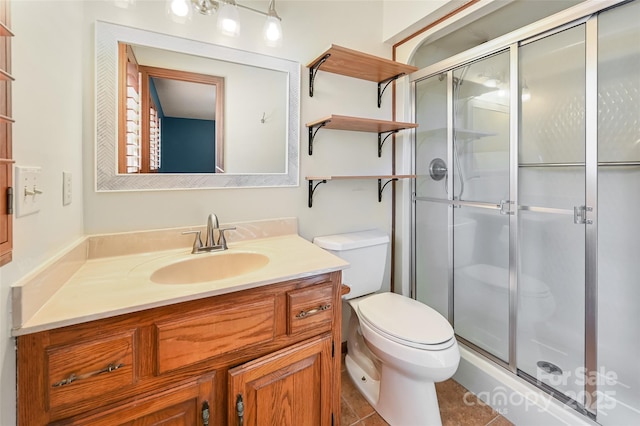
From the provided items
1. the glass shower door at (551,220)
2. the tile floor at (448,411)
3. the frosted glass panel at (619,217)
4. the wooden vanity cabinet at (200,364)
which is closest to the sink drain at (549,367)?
the glass shower door at (551,220)

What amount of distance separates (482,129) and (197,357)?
1.83m

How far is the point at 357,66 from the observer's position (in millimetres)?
1655

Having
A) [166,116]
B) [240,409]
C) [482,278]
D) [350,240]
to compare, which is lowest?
[240,409]

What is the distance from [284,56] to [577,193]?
163cm

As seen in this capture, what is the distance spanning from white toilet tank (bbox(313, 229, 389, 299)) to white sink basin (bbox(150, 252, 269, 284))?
44cm

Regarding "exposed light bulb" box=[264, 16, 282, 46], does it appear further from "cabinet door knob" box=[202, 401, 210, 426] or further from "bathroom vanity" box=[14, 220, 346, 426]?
"cabinet door knob" box=[202, 401, 210, 426]

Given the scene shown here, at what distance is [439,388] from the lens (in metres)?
1.67

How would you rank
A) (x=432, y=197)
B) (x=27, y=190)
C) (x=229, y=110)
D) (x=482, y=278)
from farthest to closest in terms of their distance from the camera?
(x=432, y=197) → (x=482, y=278) → (x=229, y=110) → (x=27, y=190)

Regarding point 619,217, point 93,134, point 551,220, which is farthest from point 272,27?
point 619,217

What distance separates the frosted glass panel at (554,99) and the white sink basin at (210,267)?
149 cm

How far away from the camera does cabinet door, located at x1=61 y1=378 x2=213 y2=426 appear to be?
30.8 inches

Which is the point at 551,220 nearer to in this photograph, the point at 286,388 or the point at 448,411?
the point at 448,411

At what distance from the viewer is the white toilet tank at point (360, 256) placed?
160cm

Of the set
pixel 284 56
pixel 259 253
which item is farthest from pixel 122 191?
pixel 284 56
